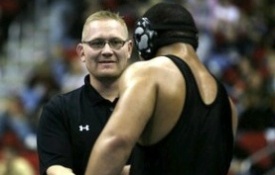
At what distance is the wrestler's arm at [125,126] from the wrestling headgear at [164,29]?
298 mm

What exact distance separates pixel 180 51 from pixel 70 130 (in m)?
1.06

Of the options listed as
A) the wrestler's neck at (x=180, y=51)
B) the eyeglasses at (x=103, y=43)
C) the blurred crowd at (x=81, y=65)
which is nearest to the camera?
the wrestler's neck at (x=180, y=51)

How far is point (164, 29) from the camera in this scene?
14.5 ft

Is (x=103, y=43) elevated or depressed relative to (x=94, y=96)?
elevated

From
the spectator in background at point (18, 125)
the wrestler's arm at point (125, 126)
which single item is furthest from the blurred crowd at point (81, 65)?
the wrestler's arm at point (125, 126)

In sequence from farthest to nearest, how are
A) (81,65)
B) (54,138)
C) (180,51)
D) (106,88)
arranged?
(81,65) < (106,88) < (54,138) < (180,51)

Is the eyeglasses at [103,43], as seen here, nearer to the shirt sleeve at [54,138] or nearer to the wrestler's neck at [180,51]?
the shirt sleeve at [54,138]

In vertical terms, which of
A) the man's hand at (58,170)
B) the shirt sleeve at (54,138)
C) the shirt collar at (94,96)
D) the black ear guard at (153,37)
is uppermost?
the black ear guard at (153,37)

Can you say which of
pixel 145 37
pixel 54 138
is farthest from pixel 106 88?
pixel 145 37

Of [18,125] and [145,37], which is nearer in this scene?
[145,37]

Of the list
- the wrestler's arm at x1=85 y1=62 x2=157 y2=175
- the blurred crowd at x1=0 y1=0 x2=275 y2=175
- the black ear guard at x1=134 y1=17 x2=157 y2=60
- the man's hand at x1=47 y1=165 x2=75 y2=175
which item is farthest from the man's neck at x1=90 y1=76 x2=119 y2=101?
the blurred crowd at x1=0 y1=0 x2=275 y2=175

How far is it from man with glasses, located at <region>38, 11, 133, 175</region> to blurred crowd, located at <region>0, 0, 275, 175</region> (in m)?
4.95

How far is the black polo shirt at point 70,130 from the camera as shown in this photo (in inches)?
201

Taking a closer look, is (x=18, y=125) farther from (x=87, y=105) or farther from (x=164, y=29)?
(x=164, y=29)
